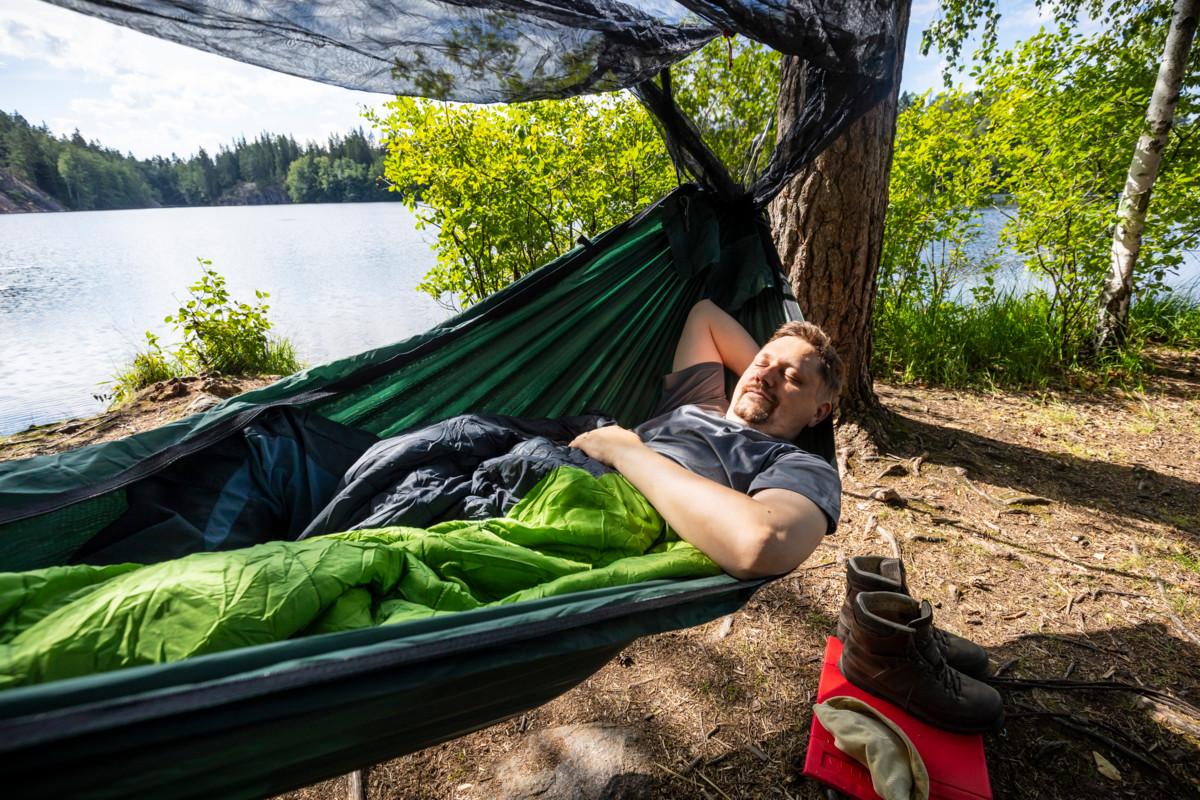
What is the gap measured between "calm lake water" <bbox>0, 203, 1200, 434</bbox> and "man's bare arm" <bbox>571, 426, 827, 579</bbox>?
10.0 feet

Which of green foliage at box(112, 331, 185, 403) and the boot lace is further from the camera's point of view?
green foliage at box(112, 331, 185, 403)

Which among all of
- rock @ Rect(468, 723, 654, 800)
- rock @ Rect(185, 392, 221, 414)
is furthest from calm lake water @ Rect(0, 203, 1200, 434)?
rock @ Rect(468, 723, 654, 800)

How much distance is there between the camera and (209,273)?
3.79 meters

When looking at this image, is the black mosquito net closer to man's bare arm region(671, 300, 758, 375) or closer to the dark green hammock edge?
the dark green hammock edge

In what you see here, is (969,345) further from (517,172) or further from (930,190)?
(517,172)

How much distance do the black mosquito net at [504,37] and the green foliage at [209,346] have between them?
310cm

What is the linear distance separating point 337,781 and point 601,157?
3.16 metres

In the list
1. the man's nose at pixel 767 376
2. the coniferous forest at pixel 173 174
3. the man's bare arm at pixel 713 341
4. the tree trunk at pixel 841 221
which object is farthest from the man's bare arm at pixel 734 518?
the coniferous forest at pixel 173 174

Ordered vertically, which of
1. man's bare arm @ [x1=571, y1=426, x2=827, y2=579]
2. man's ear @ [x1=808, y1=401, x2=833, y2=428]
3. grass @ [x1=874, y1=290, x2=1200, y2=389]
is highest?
man's ear @ [x1=808, y1=401, x2=833, y2=428]

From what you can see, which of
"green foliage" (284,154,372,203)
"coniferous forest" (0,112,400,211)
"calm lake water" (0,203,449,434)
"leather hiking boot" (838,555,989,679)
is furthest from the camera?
"green foliage" (284,154,372,203)

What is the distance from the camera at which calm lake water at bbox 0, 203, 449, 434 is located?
184 inches

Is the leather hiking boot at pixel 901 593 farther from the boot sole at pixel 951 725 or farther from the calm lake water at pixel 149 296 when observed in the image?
the calm lake water at pixel 149 296

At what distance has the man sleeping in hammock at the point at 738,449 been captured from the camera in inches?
40.4

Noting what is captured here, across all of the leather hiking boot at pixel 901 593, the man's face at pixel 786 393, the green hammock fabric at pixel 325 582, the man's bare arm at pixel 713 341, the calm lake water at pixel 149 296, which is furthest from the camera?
the calm lake water at pixel 149 296
